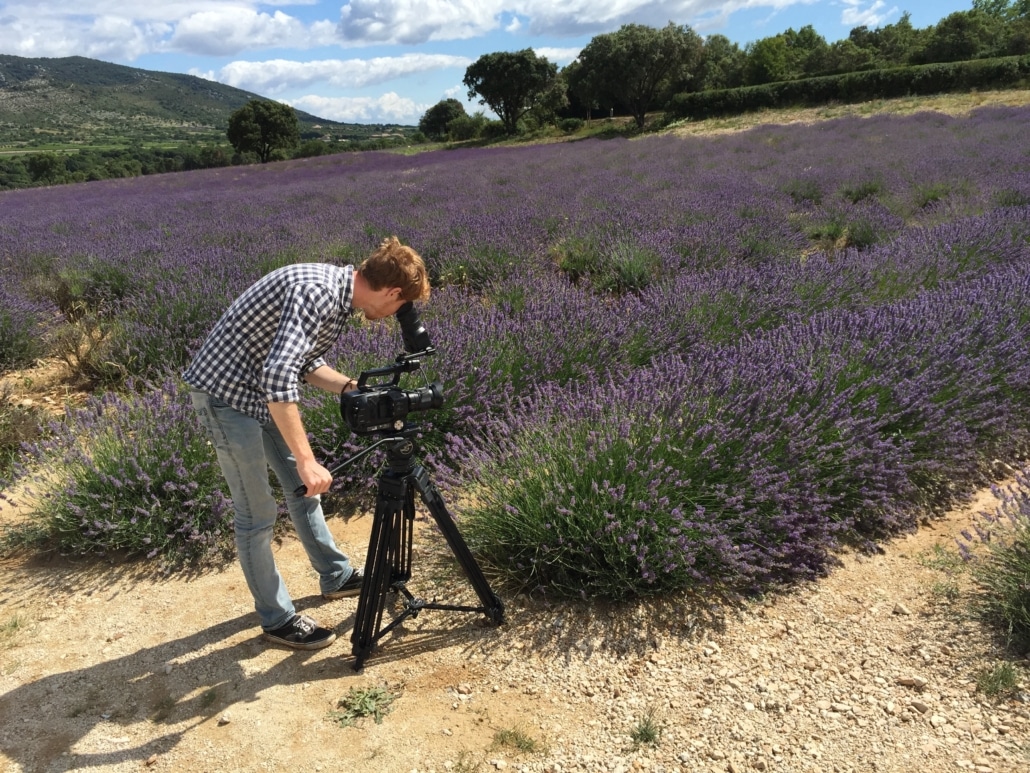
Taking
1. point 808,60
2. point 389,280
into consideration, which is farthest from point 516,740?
point 808,60

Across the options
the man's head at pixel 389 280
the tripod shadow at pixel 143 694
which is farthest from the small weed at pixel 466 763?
the man's head at pixel 389 280

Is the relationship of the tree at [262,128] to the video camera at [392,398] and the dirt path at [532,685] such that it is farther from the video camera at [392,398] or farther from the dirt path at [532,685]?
the video camera at [392,398]

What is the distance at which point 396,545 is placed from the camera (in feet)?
7.12

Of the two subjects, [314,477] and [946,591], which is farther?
[946,591]

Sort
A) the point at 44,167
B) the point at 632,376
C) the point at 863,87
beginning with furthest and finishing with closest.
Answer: the point at 44,167, the point at 863,87, the point at 632,376

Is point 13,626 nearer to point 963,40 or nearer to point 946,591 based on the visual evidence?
point 946,591

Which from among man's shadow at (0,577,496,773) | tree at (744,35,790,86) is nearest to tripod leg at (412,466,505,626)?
man's shadow at (0,577,496,773)

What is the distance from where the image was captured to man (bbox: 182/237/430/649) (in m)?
1.68

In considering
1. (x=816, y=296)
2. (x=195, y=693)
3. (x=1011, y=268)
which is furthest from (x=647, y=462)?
(x=1011, y=268)

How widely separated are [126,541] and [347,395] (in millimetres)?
1758

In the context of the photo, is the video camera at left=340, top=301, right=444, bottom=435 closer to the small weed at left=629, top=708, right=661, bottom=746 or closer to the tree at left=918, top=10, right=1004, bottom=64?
the small weed at left=629, top=708, right=661, bottom=746

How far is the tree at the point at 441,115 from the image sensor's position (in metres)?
52.6

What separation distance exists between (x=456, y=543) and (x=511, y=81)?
4280 centimetres

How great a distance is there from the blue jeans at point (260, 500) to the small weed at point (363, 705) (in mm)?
416
